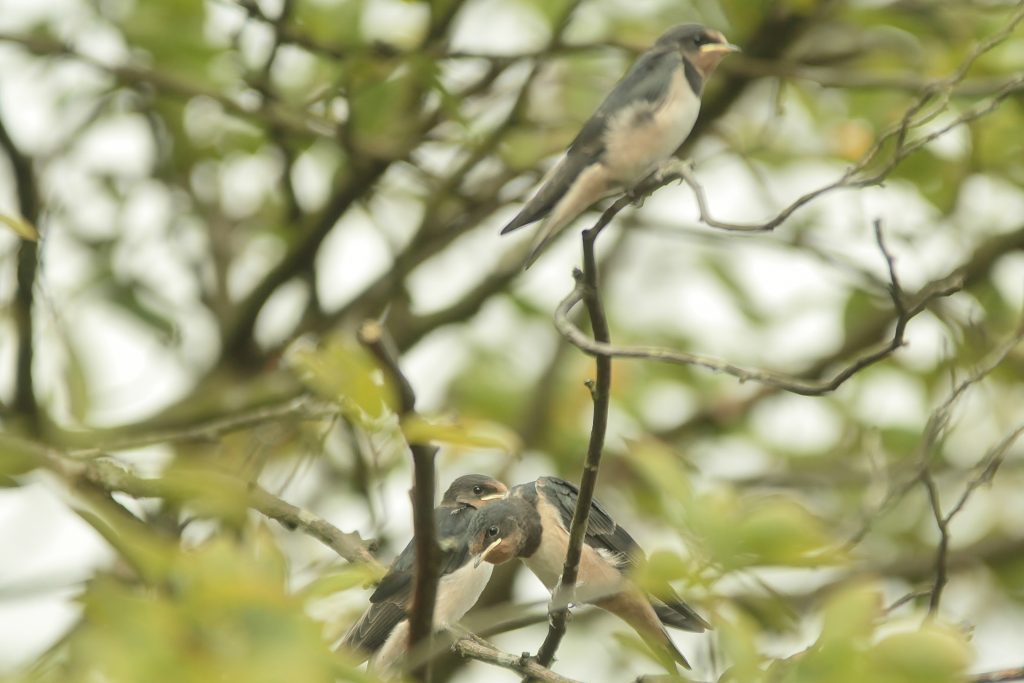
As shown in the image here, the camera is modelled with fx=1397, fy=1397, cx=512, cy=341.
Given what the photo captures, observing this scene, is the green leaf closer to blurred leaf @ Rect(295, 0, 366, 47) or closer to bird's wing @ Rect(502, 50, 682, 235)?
bird's wing @ Rect(502, 50, 682, 235)

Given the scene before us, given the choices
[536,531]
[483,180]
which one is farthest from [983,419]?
[536,531]

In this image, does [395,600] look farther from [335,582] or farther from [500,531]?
[335,582]

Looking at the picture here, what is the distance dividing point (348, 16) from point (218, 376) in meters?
1.44

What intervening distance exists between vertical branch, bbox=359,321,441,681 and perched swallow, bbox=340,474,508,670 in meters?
0.68

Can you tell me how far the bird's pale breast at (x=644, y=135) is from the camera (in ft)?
9.28

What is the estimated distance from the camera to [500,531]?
2932 mm

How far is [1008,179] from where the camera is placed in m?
4.79

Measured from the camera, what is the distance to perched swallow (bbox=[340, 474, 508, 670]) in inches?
109

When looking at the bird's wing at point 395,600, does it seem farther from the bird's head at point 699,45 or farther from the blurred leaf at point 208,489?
the bird's head at point 699,45

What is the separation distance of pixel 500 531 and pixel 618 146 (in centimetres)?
84

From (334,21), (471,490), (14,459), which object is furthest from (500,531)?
(334,21)

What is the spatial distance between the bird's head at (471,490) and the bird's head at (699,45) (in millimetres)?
1171

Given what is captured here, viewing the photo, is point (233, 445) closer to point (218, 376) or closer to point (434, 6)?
point (218, 376)

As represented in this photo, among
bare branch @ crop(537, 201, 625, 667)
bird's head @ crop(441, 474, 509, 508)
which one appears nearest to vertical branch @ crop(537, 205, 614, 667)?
bare branch @ crop(537, 201, 625, 667)
